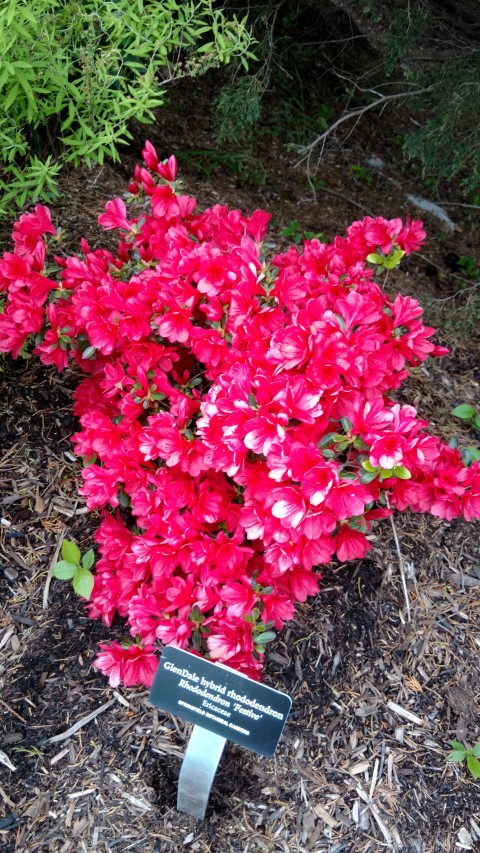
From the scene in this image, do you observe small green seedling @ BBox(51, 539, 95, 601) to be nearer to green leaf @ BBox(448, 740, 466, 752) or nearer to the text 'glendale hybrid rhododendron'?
the text 'glendale hybrid rhododendron'

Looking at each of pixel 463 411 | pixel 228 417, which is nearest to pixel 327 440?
pixel 228 417

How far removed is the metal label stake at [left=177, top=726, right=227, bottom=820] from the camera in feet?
5.23

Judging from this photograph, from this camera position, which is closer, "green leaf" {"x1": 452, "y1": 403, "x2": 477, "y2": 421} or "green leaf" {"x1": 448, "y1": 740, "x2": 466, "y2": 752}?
"green leaf" {"x1": 448, "y1": 740, "x2": 466, "y2": 752}

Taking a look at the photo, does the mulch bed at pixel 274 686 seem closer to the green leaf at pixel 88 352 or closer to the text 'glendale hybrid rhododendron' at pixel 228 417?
the text 'glendale hybrid rhododendron' at pixel 228 417

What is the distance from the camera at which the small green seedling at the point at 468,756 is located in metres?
1.96

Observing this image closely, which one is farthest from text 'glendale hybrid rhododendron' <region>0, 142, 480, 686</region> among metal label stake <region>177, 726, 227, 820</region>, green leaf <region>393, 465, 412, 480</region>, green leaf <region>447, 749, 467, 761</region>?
green leaf <region>447, 749, 467, 761</region>

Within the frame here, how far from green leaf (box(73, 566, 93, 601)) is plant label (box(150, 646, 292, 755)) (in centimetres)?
39

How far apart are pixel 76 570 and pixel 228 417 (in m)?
0.68

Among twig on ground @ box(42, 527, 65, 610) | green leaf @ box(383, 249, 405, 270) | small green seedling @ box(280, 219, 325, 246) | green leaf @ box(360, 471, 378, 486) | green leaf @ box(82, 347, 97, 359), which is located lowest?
twig on ground @ box(42, 527, 65, 610)

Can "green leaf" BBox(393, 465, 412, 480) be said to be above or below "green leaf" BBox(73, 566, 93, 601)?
above

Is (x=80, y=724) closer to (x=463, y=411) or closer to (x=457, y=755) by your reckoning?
(x=457, y=755)

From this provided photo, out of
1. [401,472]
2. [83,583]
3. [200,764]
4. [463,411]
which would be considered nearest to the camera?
[401,472]

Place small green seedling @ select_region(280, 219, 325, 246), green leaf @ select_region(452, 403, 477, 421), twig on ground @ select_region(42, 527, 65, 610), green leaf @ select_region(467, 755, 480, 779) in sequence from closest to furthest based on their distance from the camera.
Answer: green leaf @ select_region(467, 755, 480, 779) < twig on ground @ select_region(42, 527, 65, 610) < green leaf @ select_region(452, 403, 477, 421) < small green seedling @ select_region(280, 219, 325, 246)

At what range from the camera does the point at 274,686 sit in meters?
2.03
